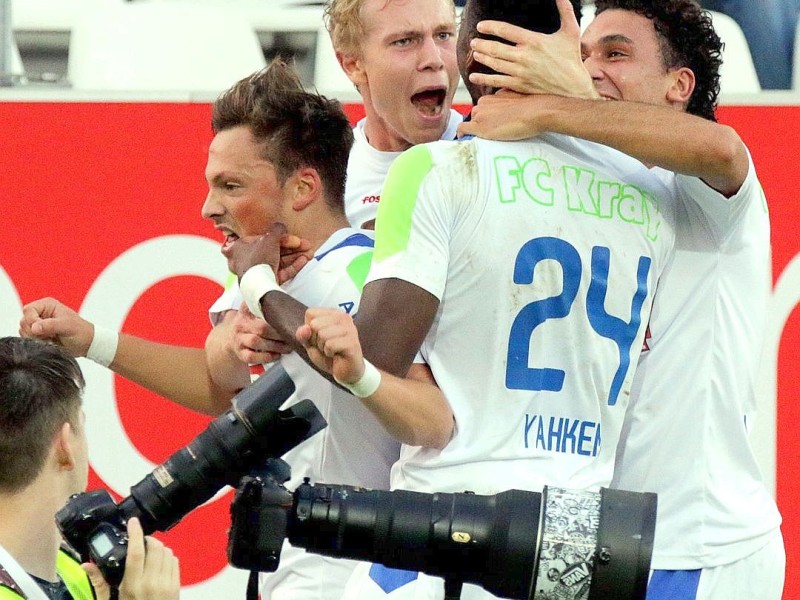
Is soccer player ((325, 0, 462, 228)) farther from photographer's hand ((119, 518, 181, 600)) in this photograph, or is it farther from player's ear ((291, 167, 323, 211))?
photographer's hand ((119, 518, 181, 600))

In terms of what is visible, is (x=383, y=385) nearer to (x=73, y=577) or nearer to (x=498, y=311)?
(x=498, y=311)

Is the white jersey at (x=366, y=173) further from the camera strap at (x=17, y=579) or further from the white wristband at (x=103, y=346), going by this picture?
the camera strap at (x=17, y=579)

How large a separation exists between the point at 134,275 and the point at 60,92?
2.03 ft

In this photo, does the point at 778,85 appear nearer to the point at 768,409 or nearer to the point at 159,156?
the point at 768,409

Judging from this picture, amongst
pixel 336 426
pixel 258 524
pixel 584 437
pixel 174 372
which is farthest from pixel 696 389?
pixel 174 372

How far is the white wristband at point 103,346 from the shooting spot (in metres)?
3.53

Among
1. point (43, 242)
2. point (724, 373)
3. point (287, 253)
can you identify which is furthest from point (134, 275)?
point (724, 373)

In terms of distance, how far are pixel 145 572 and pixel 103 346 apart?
1.24 metres

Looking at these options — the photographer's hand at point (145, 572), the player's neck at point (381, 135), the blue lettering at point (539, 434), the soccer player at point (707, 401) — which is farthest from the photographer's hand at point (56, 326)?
the blue lettering at point (539, 434)

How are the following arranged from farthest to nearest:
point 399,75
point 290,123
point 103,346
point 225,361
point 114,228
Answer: point 114,228 → point 399,75 → point 103,346 → point 225,361 → point 290,123

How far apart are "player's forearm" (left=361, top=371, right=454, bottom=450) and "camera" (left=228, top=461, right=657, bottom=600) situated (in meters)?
0.29

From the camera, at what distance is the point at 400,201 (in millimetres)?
2643

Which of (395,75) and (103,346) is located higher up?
(395,75)

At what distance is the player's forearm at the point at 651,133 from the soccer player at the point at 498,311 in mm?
77
